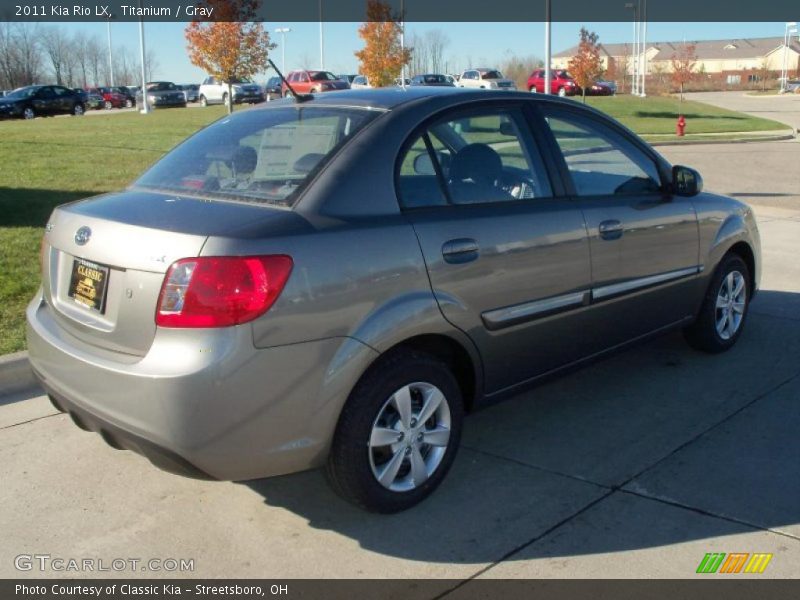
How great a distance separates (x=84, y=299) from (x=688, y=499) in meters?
2.69

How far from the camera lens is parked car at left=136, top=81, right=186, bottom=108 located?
47.0 meters

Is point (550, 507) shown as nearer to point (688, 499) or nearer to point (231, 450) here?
point (688, 499)

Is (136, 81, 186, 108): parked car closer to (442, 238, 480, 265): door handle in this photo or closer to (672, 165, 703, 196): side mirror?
(672, 165, 703, 196): side mirror

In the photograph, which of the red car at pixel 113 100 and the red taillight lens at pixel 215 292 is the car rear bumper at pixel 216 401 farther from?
the red car at pixel 113 100

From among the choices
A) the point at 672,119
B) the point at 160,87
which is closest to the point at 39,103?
the point at 160,87

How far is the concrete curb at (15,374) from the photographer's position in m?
5.10

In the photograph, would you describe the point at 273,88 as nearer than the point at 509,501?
No

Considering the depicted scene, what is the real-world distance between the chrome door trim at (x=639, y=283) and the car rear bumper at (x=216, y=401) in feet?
5.81

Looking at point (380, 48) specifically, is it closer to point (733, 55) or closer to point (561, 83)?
point (561, 83)

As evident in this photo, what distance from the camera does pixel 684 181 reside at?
16.8 feet

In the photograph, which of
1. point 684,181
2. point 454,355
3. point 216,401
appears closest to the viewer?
point 216,401

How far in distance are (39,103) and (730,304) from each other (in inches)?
1541

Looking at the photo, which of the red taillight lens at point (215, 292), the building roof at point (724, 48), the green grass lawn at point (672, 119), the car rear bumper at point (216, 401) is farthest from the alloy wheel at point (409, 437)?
the building roof at point (724, 48)
